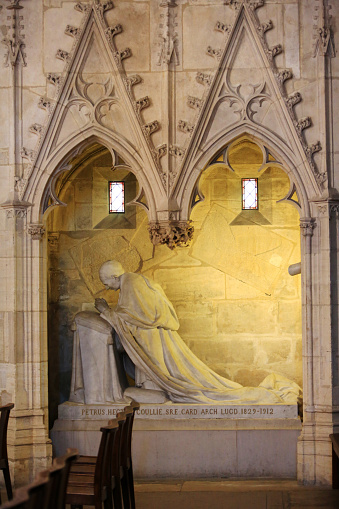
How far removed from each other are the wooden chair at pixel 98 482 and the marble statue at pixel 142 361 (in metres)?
2.34

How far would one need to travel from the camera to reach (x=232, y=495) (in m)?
7.80

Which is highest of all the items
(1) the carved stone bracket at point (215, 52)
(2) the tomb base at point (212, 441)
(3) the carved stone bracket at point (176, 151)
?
(1) the carved stone bracket at point (215, 52)

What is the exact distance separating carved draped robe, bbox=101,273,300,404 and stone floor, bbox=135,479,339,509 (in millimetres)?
858

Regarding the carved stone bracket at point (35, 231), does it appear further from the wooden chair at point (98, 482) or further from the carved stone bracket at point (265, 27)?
the carved stone bracket at point (265, 27)

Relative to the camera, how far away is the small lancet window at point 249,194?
31.7ft

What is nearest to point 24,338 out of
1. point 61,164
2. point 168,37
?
point 61,164

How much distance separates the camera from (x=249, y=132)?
8375 millimetres

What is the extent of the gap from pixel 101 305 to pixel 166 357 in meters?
0.92

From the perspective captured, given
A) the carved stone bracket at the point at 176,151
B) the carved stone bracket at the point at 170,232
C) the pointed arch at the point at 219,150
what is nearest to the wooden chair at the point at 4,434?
the carved stone bracket at the point at 170,232

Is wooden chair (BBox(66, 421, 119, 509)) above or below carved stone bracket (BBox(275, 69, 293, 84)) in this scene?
below

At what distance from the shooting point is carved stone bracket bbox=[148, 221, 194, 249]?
838cm

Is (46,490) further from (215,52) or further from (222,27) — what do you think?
(222,27)

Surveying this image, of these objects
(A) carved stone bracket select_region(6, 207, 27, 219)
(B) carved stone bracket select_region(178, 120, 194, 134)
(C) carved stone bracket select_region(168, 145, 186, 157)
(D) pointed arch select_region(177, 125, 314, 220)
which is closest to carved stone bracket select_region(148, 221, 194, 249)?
(D) pointed arch select_region(177, 125, 314, 220)

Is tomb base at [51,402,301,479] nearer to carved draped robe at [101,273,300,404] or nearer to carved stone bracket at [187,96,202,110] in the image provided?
carved draped robe at [101,273,300,404]
